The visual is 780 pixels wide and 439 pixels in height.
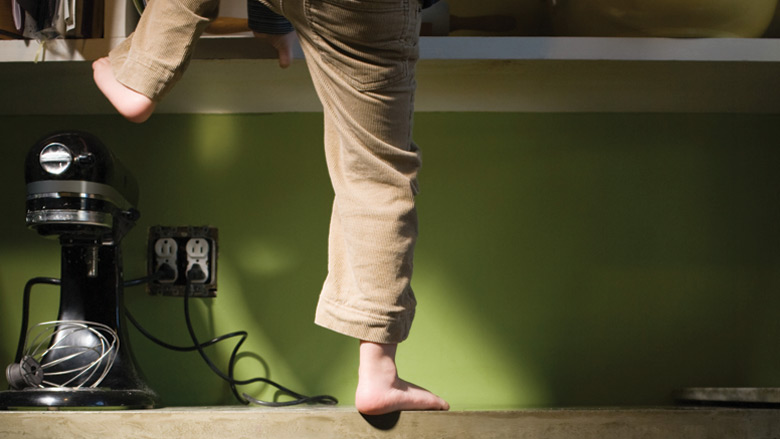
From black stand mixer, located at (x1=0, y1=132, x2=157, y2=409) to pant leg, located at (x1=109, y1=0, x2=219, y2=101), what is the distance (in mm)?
181

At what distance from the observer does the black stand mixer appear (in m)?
0.89

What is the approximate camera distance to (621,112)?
4.10 ft

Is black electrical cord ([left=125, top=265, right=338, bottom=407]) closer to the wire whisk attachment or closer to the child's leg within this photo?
the wire whisk attachment

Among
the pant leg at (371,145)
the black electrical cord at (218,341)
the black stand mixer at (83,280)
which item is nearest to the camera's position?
the pant leg at (371,145)

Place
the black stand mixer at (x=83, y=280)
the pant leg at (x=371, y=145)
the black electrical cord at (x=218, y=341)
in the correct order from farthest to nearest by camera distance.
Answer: the black electrical cord at (x=218, y=341) < the black stand mixer at (x=83, y=280) < the pant leg at (x=371, y=145)

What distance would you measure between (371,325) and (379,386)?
2.7 inches

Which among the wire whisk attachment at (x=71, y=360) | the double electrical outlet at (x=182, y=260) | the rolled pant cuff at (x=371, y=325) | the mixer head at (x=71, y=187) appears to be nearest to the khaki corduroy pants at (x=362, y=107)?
the rolled pant cuff at (x=371, y=325)

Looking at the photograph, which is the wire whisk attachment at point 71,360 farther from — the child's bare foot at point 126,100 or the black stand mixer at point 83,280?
the child's bare foot at point 126,100

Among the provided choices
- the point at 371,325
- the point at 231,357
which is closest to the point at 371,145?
the point at 371,325

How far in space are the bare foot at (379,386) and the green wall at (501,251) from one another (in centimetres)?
41

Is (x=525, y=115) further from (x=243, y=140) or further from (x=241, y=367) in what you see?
(x=241, y=367)

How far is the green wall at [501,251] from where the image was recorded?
1204mm

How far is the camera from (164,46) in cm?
78

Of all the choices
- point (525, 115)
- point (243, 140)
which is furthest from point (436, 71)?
point (243, 140)
